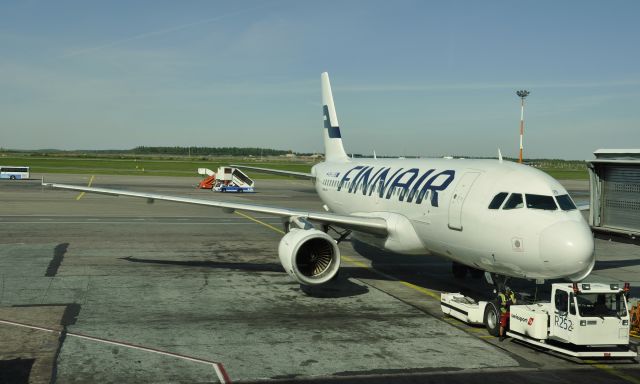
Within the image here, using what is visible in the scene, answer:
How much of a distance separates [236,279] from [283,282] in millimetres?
1804

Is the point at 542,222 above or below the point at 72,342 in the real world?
above

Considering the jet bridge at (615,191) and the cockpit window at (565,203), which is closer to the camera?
the cockpit window at (565,203)

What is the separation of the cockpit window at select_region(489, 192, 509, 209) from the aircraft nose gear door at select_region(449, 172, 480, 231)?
3.75ft

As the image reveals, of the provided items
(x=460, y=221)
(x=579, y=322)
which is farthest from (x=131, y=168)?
(x=579, y=322)

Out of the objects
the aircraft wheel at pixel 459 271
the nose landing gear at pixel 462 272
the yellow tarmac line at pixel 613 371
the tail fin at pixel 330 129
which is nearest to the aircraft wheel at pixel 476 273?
the nose landing gear at pixel 462 272

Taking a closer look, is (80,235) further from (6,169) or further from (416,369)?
(6,169)

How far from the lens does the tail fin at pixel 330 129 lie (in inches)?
1371

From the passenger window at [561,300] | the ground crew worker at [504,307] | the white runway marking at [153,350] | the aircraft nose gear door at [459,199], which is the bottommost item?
the white runway marking at [153,350]

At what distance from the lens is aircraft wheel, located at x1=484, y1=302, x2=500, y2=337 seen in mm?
15688

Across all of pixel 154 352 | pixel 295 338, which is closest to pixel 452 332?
pixel 295 338

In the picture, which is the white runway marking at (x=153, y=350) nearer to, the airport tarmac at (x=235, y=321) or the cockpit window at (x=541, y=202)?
the airport tarmac at (x=235, y=321)

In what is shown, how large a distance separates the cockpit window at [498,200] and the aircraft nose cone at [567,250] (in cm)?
178

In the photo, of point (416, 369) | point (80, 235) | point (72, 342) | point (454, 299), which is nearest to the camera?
point (416, 369)

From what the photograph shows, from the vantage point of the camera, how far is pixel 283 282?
22.2 meters
